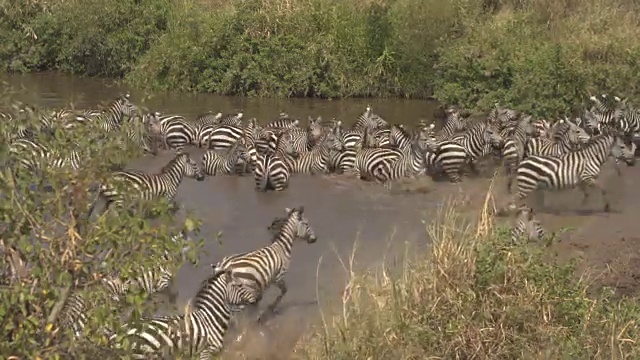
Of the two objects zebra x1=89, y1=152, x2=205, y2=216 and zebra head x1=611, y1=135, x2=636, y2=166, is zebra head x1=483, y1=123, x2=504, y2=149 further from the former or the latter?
zebra x1=89, y1=152, x2=205, y2=216

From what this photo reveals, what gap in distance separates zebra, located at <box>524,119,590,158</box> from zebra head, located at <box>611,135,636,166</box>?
0.68 metres

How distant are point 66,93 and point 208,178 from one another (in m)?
9.09

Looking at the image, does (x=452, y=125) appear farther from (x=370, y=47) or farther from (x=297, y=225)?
(x=297, y=225)

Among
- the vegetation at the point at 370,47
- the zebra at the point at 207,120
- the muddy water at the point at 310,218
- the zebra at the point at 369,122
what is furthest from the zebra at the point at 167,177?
the vegetation at the point at 370,47

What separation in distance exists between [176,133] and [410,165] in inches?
189

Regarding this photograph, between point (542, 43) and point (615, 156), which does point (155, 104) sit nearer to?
point (542, 43)

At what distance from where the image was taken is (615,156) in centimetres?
1528

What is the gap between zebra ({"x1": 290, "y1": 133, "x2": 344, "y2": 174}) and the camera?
16.0 metres

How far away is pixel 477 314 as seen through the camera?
23.3 feet

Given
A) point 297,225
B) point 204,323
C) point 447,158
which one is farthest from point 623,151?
point 204,323

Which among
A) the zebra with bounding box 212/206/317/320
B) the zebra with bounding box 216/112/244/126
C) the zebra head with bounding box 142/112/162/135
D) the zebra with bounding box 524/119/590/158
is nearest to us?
the zebra with bounding box 212/206/317/320

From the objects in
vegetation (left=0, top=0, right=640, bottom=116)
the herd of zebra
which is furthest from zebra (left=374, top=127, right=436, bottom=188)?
vegetation (left=0, top=0, right=640, bottom=116)

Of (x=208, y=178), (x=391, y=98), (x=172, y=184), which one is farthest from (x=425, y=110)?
(x=172, y=184)

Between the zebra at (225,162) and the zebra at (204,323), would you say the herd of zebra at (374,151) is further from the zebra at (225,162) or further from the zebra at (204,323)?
the zebra at (204,323)
